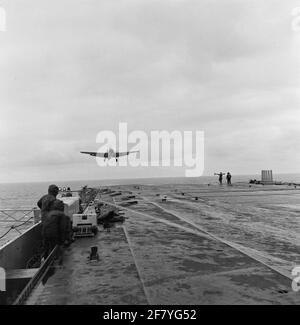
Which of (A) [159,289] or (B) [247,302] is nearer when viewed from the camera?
(B) [247,302]

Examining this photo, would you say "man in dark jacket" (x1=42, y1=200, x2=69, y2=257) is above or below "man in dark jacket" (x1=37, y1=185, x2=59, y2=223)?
below

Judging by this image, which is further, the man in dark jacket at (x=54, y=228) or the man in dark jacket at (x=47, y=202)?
the man in dark jacket at (x=47, y=202)

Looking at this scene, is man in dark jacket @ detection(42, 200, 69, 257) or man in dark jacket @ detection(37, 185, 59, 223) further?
man in dark jacket @ detection(37, 185, 59, 223)

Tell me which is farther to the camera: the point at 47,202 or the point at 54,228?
the point at 47,202

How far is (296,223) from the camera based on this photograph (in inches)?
813

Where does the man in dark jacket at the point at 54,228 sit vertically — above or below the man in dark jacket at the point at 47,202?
below

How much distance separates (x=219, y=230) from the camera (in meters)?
17.9

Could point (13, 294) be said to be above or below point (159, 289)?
below

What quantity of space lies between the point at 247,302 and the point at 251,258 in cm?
430

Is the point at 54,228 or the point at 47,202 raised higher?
the point at 47,202
